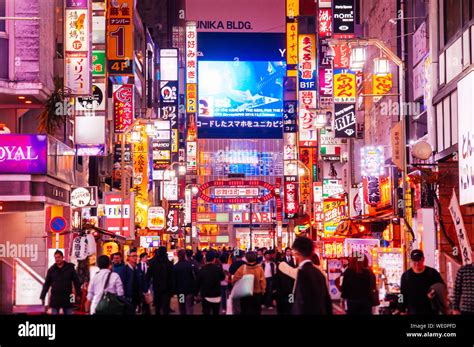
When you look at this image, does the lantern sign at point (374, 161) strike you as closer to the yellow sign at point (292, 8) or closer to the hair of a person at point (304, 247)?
the yellow sign at point (292, 8)

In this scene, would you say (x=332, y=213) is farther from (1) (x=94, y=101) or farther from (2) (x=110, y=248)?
(1) (x=94, y=101)

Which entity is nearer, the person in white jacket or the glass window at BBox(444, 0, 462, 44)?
the person in white jacket

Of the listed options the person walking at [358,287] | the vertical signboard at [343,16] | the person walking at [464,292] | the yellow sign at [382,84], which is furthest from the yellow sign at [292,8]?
the person walking at [464,292]

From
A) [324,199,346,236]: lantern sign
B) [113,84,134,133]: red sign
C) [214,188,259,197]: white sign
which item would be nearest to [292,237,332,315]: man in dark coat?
[113,84,134,133]: red sign

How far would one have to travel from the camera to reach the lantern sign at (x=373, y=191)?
121 feet

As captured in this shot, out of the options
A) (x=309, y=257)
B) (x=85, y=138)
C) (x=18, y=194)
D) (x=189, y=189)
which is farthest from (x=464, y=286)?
(x=189, y=189)

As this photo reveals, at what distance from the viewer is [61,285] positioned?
720 inches

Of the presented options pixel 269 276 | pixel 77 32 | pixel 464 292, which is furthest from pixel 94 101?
pixel 464 292

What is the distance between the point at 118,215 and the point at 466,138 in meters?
21.6

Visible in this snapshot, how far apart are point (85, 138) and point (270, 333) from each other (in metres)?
23.6

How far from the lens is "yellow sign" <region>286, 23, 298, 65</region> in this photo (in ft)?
180

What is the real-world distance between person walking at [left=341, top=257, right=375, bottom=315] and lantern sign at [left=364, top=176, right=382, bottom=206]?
20.8m

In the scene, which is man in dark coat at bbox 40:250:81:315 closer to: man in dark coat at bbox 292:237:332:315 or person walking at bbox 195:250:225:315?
person walking at bbox 195:250:225:315

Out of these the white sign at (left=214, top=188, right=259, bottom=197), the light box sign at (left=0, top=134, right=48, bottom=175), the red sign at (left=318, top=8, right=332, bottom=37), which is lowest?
the light box sign at (left=0, top=134, right=48, bottom=175)
